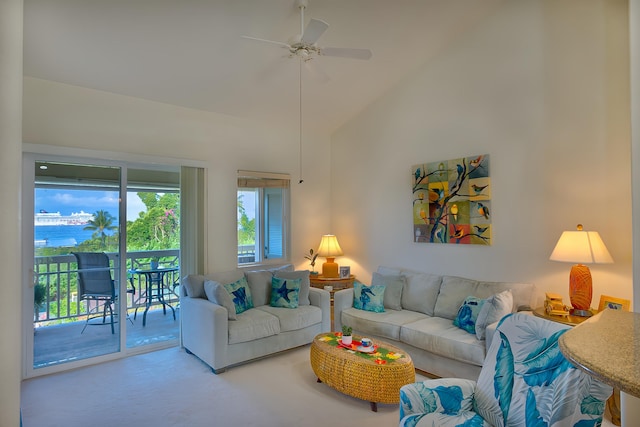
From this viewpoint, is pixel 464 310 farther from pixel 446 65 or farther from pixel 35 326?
pixel 35 326

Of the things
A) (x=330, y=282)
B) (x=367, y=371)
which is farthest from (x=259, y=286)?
(x=367, y=371)

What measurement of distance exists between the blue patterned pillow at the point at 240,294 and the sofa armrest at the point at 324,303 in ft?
2.53

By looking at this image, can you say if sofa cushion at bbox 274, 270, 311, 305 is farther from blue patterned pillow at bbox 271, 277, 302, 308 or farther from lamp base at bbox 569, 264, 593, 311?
lamp base at bbox 569, 264, 593, 311

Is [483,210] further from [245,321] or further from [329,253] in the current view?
[245,321]

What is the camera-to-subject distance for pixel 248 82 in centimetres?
Answer: 404

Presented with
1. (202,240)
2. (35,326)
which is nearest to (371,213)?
(202,240)

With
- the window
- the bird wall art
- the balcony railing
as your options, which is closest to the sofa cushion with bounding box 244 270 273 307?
the window

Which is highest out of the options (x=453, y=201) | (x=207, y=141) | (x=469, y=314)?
(x=207, y=141)

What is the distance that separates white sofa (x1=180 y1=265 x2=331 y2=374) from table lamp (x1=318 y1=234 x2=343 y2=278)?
2.04ft

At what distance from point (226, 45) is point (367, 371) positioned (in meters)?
3.13

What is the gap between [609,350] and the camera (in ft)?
2.52

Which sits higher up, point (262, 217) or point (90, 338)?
point (262, 217)

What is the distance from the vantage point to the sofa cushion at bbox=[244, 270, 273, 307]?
4.27 meters

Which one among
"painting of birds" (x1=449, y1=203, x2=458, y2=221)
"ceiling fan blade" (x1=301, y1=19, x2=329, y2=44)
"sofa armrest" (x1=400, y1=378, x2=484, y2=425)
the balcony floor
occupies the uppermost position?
"ceiling fan blade" (x1=301, y1=19, x2=329, y2=44)
